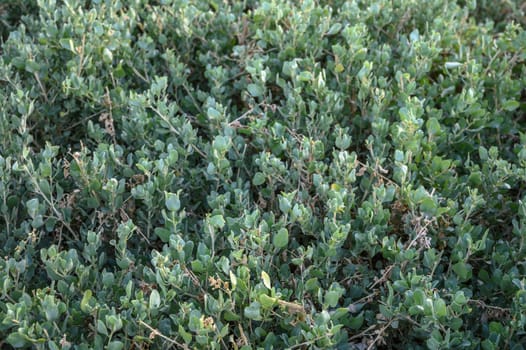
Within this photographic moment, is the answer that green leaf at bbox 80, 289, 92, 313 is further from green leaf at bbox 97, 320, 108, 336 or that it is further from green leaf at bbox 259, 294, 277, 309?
green leaf at bbox 259, 294, 277, 309

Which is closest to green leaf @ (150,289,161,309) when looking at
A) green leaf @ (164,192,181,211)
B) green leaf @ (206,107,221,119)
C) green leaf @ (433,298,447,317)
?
green leaf @ (164,192,181,211)

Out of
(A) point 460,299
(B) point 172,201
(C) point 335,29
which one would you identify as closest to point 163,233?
(B) point 172,201

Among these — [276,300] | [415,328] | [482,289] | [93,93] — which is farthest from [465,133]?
[93,93]

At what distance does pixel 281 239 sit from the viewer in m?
2.32

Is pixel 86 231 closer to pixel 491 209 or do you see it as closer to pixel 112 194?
pixel 112 194

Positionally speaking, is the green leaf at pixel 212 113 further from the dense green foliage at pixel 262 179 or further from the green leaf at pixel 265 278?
the green leaf at pixel 265 278

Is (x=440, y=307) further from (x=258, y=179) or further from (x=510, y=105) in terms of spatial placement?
(x=510, y=105)

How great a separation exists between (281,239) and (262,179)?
1.20ft

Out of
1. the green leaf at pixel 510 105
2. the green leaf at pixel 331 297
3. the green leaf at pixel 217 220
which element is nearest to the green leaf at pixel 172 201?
the green leaf at pixel 217 220

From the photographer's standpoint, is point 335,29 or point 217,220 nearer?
point 217,220

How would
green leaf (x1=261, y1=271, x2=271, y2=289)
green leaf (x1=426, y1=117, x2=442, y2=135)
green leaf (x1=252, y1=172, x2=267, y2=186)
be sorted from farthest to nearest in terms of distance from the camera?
1. green leaf (x1=426, y1=117, x2=442, y2=135)
2. green leaf (x1=252, y1=172, x2=267, y2=186)
3. green leaf (x1=261, y1=271, x2=271, y2=289)

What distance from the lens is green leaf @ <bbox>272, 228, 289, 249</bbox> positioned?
2.31 m

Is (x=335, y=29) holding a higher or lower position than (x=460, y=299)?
higher

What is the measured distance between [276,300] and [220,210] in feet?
1.40
